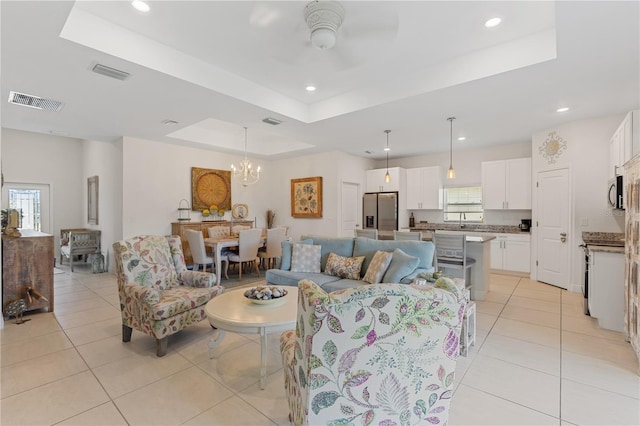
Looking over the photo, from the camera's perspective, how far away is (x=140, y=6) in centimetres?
241

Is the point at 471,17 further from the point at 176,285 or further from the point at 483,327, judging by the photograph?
the point at 176,285

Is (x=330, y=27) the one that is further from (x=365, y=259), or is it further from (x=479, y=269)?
(x=479, y=269)

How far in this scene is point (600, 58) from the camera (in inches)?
106

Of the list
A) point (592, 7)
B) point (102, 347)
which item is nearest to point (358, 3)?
point (592, 7)

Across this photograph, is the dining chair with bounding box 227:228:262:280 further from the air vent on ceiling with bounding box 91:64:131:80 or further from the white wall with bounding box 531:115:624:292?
the white wall with bounding box 531:115:624:292

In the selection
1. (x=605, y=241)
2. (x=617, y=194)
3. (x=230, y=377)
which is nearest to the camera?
(x=230, y=377)

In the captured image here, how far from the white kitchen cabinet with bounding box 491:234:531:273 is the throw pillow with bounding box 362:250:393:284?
3767mm

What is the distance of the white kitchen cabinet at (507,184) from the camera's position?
18.5 ft

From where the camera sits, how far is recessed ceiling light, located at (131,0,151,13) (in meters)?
2.36

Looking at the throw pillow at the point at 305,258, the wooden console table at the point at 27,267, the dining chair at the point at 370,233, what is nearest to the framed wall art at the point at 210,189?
the wooden console table at the point at 27,267

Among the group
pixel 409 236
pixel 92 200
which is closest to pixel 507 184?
pixel 409 236

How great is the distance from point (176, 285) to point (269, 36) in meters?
2.79

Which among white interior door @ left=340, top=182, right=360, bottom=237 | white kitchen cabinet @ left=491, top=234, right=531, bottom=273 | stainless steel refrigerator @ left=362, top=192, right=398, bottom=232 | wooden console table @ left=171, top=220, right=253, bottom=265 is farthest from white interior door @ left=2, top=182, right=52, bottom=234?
white kitchen cabinet @ left=491, top=234, right=531, bottom=273

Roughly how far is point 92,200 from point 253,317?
6.83 meters
